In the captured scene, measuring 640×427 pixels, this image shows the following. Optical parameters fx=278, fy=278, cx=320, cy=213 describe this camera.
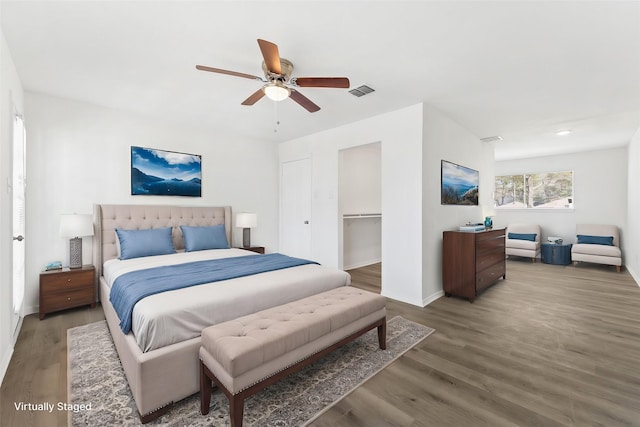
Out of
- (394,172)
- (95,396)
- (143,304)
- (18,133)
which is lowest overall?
(95,396)

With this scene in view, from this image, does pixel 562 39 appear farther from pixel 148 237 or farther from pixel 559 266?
pixel 559 266

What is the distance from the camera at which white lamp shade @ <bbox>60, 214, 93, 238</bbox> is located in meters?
3.23

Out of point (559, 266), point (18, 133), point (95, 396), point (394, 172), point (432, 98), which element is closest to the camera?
point (95, 396)

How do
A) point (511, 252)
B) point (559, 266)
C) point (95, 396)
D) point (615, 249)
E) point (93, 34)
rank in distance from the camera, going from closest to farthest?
point (95, 396)
point (93, 34)
point (615, 249)
point (559, 266)
point (511, 252)

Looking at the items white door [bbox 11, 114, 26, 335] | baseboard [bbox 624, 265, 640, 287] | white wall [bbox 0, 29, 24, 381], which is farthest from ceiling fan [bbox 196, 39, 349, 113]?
baseboard [bbox 624, 265, 640, 287]

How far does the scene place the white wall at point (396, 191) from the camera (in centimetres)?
362

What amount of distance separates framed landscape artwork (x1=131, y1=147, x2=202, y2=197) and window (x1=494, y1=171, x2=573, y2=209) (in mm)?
7772

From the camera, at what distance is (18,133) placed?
9.50 ft

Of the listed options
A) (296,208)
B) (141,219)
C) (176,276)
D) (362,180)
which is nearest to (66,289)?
(141,219)

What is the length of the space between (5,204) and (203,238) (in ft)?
6.73

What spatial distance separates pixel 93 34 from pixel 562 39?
3.67 meters

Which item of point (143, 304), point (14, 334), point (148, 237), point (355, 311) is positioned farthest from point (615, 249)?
point (14, 334)

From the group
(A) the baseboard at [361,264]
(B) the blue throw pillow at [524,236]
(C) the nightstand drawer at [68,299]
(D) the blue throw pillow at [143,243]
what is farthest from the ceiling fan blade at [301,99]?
(B) the blue throw pillow at [524,236]

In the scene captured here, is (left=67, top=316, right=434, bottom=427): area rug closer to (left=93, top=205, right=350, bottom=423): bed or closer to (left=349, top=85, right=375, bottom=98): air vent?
(left=93, top=205, right=350, bottom=423): bed
